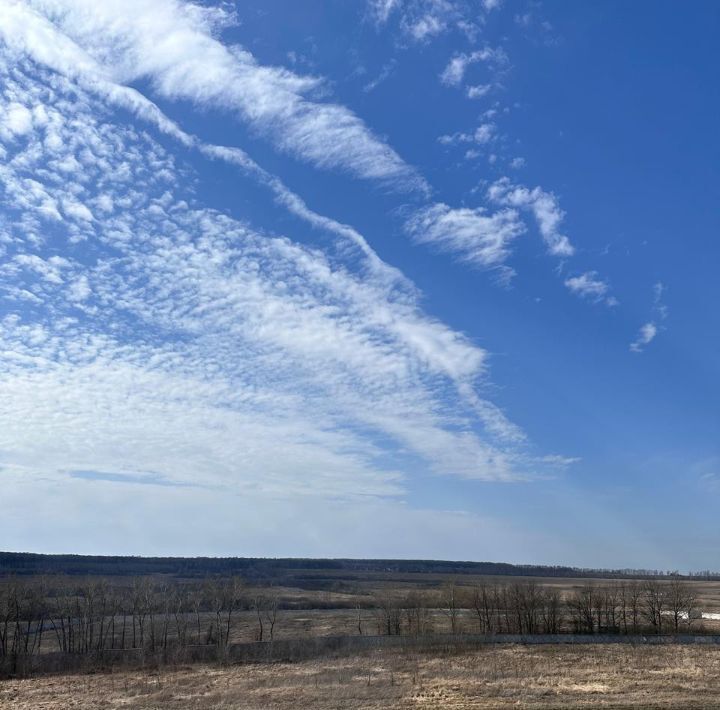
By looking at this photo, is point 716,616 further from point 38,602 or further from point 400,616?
point 38,602

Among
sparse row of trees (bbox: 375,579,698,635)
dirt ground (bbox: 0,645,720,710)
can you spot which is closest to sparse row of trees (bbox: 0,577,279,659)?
dirt ground (bbox: 0,645,720,710)

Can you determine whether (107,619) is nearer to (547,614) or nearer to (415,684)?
(547,614)

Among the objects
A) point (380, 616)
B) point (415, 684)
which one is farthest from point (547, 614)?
point (415, 684)

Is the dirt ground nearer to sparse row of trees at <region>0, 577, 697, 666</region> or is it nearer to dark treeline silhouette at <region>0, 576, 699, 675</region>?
dark treeline silhouette at <region>0, 576, 699, 675</region>

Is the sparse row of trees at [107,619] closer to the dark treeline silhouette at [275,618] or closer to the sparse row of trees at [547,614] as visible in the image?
the dark treeline silhouette at [275,618]

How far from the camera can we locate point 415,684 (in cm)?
4309

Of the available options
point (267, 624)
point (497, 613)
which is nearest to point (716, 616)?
point (497, 613)

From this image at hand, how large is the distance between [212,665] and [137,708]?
57.5 ft

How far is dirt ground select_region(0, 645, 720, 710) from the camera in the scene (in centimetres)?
3681

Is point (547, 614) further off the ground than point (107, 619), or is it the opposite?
point (547, 614)

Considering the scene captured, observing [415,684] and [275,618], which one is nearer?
[415,684]

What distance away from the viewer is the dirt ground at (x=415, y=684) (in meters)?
36.8

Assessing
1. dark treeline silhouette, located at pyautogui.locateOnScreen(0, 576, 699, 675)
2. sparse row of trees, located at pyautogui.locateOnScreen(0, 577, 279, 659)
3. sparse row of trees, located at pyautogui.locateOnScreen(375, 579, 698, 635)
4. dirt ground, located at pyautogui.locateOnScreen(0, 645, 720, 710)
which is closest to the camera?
dirt ground, located at pyautogui.locateOnScreen(0, 645, 720, 710)

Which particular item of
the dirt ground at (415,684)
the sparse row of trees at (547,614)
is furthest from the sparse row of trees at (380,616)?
the dirt ground at (415,684)
